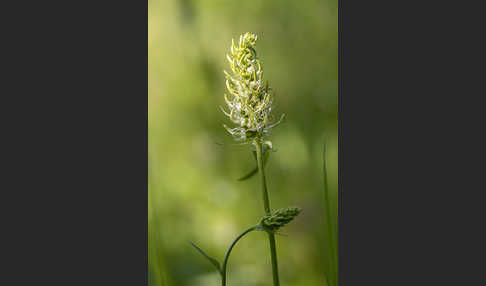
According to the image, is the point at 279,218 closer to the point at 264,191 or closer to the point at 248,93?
the point at 264,191

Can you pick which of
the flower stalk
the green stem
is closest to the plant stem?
the flower stalk

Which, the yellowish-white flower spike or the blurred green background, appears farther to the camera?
the blurred green background

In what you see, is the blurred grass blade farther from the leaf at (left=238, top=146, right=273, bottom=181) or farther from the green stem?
the green stem

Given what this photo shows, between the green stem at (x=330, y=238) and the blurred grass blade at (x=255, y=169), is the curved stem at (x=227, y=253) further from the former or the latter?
the green stem at (x=330, y=238)

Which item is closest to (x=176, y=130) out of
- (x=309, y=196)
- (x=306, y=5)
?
(x=309, y=196)

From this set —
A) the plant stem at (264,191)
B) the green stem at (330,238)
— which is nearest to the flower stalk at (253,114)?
the plant stem at (264,191)

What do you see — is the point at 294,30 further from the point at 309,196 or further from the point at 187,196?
the point at 187,196

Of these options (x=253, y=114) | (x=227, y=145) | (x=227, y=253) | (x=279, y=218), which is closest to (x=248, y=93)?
(x=253, y=114)
